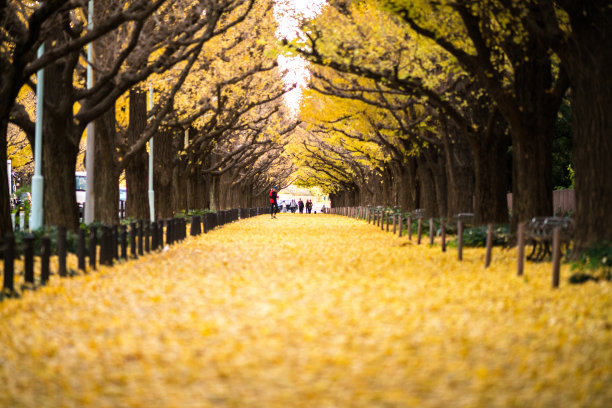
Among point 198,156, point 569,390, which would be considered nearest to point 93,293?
point 569,390

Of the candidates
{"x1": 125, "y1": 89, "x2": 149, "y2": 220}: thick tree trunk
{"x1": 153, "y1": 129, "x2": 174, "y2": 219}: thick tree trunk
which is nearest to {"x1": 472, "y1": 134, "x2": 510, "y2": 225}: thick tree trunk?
{"x1": 125, "y1": 89, "x2": 149, "y2": 220}: thick tree trunk

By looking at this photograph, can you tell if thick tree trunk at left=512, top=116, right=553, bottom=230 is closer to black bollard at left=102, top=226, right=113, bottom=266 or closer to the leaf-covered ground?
the leaf-covered ground

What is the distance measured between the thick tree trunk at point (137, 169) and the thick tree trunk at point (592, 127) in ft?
52.7

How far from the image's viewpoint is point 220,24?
28125mm

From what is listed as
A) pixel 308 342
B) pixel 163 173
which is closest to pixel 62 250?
pixel 308 342

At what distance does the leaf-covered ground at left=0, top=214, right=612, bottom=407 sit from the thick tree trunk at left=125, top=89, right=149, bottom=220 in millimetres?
14525

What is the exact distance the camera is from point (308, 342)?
8.24 m

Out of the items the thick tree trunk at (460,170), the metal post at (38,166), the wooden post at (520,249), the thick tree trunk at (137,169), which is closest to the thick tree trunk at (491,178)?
the thick tree trunk at (460,170)

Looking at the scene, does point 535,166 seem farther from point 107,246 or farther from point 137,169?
point 137,169

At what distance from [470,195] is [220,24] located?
10296mm

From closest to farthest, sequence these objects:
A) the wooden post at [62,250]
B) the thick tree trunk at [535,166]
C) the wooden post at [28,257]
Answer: the wooden post at [28,257], the wooden post at [62,250], the thick tree trunk at [535,166]

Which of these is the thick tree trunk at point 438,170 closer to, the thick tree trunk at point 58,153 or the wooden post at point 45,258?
the thick tree trunk at point 58,153

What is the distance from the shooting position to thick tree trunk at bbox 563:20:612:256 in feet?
52.9

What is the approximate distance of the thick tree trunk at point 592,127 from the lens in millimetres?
16125
